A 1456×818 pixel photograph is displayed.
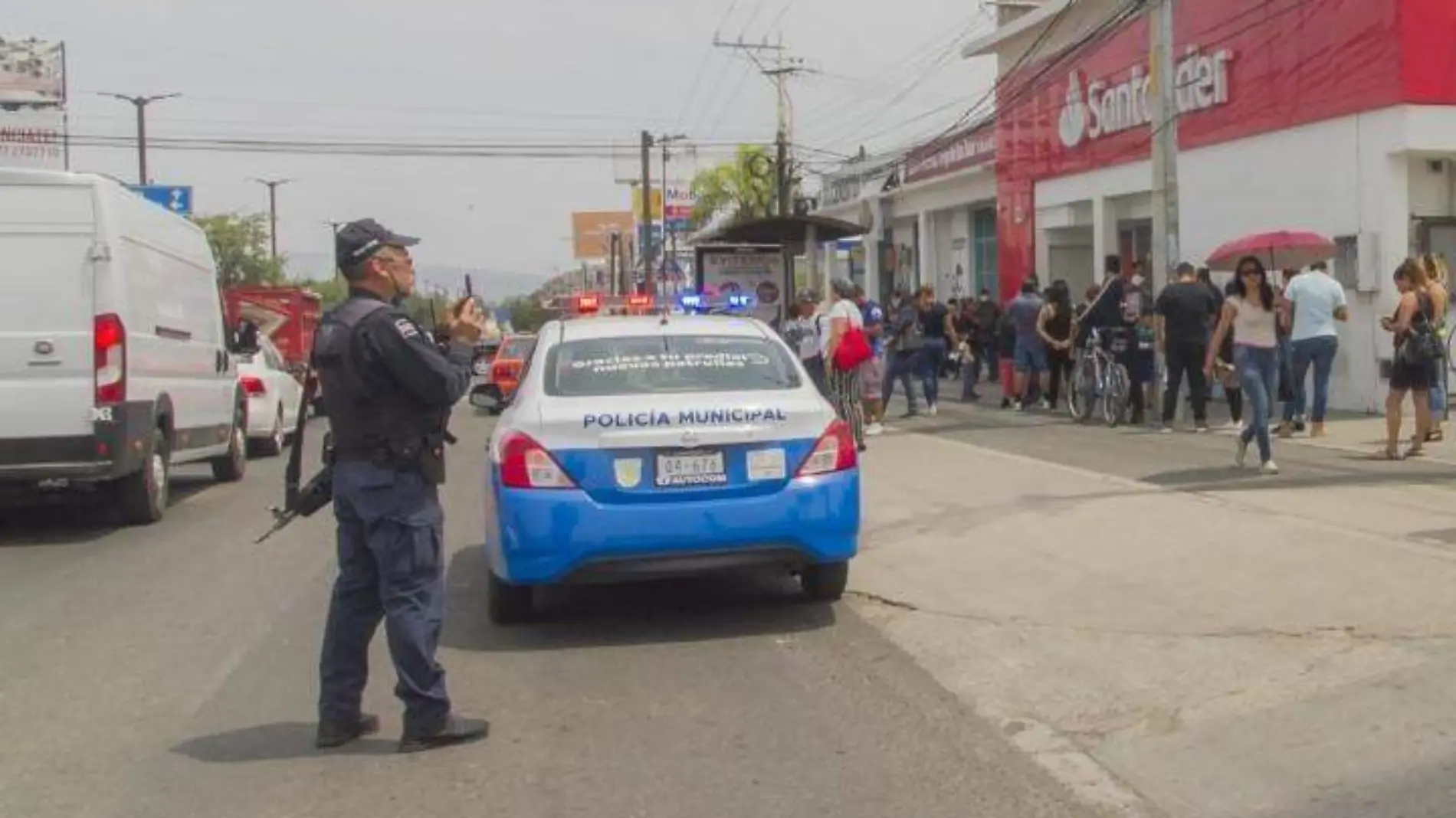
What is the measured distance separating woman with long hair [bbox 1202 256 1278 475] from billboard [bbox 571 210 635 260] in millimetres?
94052

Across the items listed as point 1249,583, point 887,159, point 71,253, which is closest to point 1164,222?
point 1249,583

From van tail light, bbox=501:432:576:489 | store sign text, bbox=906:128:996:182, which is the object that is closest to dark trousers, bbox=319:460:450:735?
van tail light, bbox=501:432:576:489

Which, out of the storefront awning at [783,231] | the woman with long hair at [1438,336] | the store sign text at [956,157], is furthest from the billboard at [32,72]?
the woman with long hair at [1438,336]

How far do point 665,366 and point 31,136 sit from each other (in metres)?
51.4

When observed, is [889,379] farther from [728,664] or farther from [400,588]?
[400,588]

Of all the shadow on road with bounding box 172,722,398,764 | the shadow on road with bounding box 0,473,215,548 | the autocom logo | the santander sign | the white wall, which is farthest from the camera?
the autocom logo

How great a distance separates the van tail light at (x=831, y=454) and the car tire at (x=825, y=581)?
528 mm

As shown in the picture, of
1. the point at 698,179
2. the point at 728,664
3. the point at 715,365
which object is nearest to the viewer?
the point at 728,664

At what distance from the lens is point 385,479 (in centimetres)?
526

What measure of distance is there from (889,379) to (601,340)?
10628 mm

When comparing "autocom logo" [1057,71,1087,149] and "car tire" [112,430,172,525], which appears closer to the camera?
"car tire" [112,430,172,525]

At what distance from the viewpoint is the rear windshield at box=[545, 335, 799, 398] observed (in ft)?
24.2

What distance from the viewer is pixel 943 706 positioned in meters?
5.80

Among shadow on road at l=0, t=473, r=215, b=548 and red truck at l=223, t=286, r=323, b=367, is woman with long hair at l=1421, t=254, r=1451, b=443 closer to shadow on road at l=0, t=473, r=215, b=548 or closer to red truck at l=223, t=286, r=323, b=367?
shadow on road at l=0, t=473, r=215, b=548
